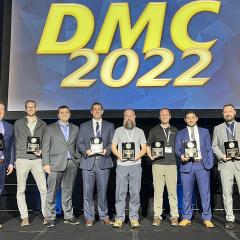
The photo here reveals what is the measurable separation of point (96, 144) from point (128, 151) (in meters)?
0.43

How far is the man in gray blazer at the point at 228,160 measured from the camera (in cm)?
454

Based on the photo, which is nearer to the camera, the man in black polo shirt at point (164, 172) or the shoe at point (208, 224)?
the shoe at point (208, 224)

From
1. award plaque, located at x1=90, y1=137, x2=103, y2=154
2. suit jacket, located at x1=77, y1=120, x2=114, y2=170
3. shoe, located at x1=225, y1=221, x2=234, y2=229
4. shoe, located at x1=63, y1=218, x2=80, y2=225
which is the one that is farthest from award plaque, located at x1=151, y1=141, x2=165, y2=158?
shoe, located at x1=63, y1=218, x2=80, y2=225

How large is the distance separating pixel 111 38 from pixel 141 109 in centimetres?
129

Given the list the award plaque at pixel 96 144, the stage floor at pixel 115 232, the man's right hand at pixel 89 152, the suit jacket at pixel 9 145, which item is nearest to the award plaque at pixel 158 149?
the award plaque at pixel 96 144

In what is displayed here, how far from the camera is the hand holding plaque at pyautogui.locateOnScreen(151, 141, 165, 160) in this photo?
15.3 feet

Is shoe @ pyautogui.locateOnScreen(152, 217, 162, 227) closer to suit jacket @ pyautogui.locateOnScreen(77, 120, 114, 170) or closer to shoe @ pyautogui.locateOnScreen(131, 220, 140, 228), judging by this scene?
shoe @ pyautogui.locateOnScreen(131, 220, 140, 228)

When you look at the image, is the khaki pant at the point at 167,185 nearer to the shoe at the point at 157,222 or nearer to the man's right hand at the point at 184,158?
the shoe at the point at 157,222

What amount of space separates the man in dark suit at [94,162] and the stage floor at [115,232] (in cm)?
26

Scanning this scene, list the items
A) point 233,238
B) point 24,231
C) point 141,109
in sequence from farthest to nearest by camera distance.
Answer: point 141,109 < point 24,231 < point 233,238

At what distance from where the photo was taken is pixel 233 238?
13.3 ft

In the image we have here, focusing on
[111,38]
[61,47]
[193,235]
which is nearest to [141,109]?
[111,38]

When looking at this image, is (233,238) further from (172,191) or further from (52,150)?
(52,150)

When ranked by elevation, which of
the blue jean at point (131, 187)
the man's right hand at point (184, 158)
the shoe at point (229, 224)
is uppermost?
the man's right hand at point (184, 158)
